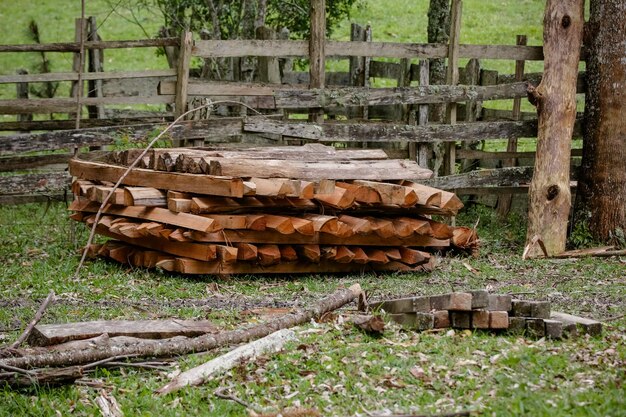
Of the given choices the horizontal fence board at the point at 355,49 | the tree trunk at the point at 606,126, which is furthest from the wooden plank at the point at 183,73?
the tree trunk at the point at 606,126

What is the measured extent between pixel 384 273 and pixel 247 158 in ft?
6.68

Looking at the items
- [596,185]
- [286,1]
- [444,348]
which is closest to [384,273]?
[596,185]

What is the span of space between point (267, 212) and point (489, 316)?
11.9 ft

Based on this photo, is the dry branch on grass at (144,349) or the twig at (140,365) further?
the twig at (140,365)

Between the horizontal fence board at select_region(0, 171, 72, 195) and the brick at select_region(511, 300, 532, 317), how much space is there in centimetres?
687

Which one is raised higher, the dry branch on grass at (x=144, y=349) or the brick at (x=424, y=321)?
the brick at (x=424, y=321)

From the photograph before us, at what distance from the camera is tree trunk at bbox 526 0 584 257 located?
40.1 feet

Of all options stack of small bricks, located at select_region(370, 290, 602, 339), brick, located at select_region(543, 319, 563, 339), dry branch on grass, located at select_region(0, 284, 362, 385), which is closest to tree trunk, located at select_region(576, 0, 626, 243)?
stack of small bricks, located at select_region(370, 290, 602, 339)

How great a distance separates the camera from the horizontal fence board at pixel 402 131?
1254 centimetres

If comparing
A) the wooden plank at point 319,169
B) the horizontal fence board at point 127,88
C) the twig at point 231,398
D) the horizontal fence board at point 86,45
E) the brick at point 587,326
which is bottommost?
the twig at point 231,398

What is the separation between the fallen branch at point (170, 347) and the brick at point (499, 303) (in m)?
1.40

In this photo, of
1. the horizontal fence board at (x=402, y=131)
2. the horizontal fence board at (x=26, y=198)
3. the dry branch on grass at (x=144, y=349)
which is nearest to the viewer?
the dry branch on grass at (x=144, y=349)

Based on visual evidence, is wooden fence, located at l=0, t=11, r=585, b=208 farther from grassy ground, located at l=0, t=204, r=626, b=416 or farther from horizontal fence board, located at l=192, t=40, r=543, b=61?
grassy ground, located at l=0, t=204, r=626, b=416

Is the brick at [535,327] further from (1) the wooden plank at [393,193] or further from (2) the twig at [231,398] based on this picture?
(1) the wooden plank at [393,193]
